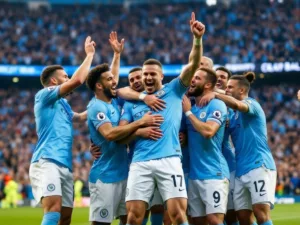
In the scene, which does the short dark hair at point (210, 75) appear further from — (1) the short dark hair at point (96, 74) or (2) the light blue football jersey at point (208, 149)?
(1) the short dark hair at point (96, 74)

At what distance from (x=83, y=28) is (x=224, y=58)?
856 cm

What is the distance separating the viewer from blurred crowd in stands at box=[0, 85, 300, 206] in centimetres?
2755

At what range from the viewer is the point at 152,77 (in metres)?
8.45

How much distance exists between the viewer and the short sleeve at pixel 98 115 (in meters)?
8.62

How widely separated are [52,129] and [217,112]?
2.15m

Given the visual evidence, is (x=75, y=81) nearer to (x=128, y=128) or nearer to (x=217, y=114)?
(x=128, y=128)

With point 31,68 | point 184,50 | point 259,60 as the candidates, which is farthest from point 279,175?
point 31,68

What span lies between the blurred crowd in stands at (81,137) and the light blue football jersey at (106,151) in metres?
18.4

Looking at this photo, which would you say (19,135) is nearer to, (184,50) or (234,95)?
(184,50)

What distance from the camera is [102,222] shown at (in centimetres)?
859

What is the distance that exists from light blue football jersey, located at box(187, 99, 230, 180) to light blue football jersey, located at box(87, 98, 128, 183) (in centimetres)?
88

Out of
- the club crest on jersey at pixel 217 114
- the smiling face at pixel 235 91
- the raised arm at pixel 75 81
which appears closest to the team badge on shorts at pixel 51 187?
the raised arm at pixel 75 81

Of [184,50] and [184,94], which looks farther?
[184,50]

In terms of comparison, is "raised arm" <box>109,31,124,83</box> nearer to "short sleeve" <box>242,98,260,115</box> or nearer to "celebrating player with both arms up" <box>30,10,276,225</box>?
"celebrating player with both arms up" <box>30,10,276,225</box>
